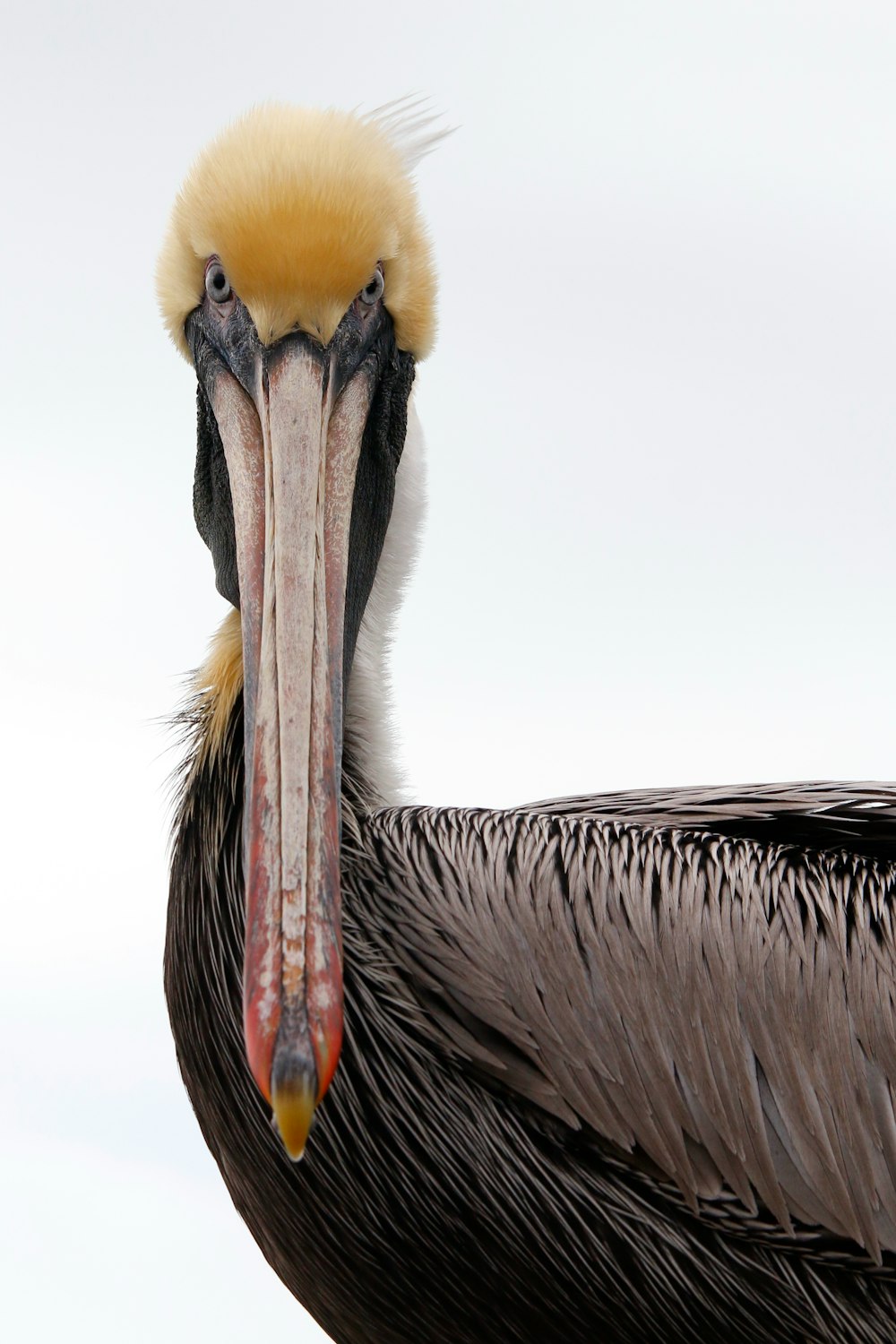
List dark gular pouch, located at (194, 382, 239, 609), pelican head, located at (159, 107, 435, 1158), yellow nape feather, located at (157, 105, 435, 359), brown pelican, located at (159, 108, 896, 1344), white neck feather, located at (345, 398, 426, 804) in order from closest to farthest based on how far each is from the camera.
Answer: pelican head, located at (159, 107, 435, 1158)
brown pelican, located at (159, 108, 896, 1344)
yellow nape feather, located at (157, 105, 435, 359)
dark gular pouch, located at (194, 382, 239, 609)
white neck feather, located at (345, 398, 426, 804)

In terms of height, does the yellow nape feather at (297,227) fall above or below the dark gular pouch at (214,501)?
above

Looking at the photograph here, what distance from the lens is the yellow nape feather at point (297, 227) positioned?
338 cm

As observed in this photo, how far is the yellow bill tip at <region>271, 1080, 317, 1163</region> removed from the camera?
2.48 meters

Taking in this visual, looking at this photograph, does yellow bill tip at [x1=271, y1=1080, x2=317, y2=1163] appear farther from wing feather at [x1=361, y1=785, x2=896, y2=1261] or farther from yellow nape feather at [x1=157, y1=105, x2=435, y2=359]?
yellow nape feather at [x1=157, y1=105, x2=435, y2=359]

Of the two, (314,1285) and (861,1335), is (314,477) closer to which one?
(314,1285)

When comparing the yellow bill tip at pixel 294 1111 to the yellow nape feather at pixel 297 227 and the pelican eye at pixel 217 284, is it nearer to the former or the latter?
the yellow nape feather at pixel 297 227

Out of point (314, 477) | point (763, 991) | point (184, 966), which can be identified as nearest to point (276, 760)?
point (314, 477)

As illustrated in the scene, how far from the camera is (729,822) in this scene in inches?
148

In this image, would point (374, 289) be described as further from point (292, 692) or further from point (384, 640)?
point (292, 692)

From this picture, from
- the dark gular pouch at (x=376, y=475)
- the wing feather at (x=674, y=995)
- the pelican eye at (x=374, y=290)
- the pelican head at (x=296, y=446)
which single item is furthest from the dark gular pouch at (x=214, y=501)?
the wing feather at (x=674, y=995)

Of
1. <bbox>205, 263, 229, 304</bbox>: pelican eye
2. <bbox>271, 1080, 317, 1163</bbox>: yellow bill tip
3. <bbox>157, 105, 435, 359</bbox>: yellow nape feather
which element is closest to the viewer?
<bbox>271, 1080, 317, 1163</bbox>: yellow bill tip

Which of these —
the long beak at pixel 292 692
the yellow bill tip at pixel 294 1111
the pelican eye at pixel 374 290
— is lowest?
the yellow bill tip at pixel 294 1111

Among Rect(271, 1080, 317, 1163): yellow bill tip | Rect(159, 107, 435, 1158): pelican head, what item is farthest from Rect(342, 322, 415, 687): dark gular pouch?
Rect(271, 1080, 317, 1163): yellow bill tip

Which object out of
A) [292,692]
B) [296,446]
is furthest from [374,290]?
[292,692]
